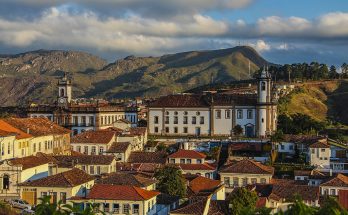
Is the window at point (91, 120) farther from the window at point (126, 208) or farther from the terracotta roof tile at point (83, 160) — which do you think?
the window at point (126, 208)

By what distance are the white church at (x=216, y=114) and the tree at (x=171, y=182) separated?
29.1 meters

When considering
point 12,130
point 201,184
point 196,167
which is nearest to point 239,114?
point 196,167

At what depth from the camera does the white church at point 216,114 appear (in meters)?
70.8

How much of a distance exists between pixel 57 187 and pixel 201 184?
1150 centimetres

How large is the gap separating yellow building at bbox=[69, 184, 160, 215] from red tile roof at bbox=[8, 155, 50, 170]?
413 inches

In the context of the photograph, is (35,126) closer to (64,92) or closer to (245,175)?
(245,175)

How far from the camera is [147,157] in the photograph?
56.1 m

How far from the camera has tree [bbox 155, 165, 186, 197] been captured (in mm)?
41375

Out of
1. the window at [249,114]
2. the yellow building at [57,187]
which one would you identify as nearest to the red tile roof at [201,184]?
the yellow building at [57,187]

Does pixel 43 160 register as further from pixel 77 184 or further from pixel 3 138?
pixel 77 184

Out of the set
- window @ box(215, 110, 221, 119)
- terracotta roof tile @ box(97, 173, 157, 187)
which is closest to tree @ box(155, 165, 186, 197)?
terracotta roof tile @ box(97, 173, 157, 187)

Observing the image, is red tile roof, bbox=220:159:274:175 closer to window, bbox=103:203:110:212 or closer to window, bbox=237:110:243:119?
window, bbox=103:203:110:212

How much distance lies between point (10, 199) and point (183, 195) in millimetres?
11580

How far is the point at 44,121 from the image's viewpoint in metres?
63.4
